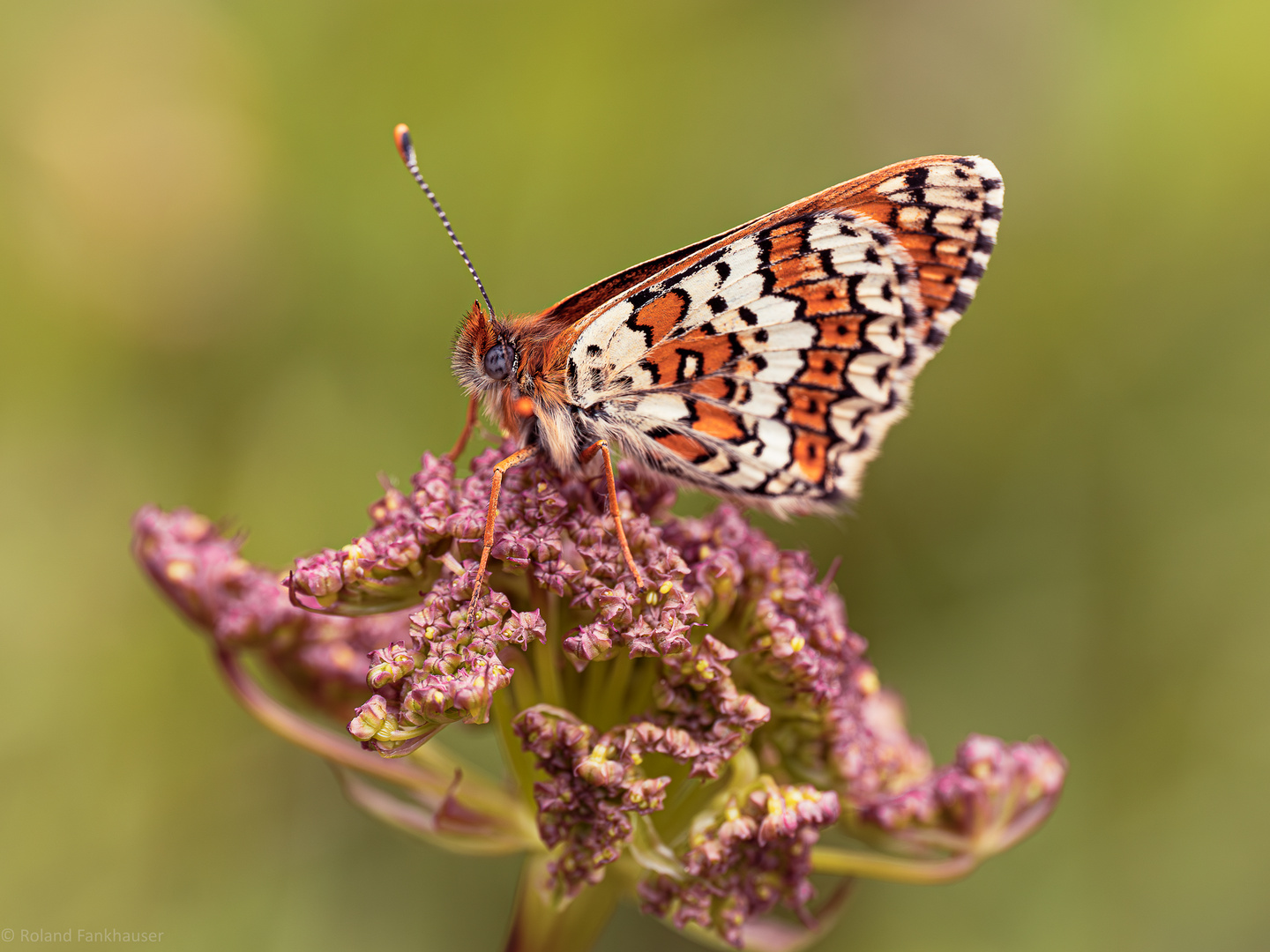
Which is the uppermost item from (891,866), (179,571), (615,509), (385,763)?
(615,509)

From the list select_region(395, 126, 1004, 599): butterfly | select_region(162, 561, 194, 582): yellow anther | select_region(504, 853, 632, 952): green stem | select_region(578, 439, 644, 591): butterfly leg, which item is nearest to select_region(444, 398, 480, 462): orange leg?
select_region(395, 126, 1004, 599): butterfly

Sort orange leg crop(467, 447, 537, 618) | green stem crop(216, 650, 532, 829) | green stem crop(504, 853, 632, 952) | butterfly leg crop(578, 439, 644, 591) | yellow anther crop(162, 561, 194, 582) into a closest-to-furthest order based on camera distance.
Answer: orange leg crop(467, 447, 537, 618) → butterfly leg crop(578, 439, 644, 591) → green stem crop(504, 853, 632, 952) → green stem crop(216, 650, 532, 829) → yellow anther crop(162, 561, 194, 582)

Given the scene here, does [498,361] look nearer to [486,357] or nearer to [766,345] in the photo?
[486,357]

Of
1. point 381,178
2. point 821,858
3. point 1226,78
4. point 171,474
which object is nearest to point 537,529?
point 821,858

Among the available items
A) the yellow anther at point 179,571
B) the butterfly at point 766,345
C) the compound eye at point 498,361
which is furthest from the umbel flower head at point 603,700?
the compound eye at point 498,361

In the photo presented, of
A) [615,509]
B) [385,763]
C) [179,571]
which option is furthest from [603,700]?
[179,571]

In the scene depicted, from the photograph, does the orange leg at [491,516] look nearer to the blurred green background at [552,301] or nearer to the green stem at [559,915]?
the green stem at [559,915]

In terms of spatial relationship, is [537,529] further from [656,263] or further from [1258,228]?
[1258,228]

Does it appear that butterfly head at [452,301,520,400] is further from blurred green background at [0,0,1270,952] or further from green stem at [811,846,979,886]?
green stem at [811,846,979,886]
